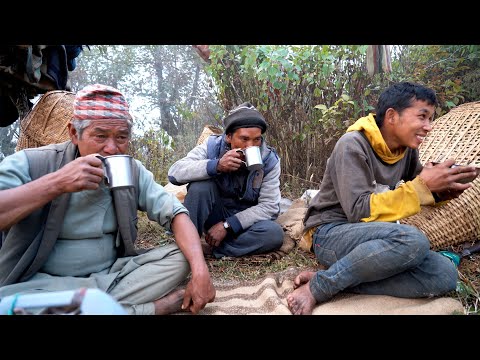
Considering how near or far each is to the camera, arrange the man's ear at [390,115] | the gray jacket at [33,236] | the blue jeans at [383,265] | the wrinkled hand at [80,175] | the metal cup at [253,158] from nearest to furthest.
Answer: the wrinkled hand at [80,175]
the gray jacket at [33,236]
the blue jeans at [383,265]
the man's ear at [390,115]
the metal cup at [253,158]

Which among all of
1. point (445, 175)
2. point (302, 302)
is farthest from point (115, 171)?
point (445, 175)

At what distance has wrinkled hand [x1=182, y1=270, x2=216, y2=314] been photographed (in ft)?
6.56

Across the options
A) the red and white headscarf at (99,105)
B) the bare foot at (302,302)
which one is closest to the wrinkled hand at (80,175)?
the red and white headscarf at (99,105)

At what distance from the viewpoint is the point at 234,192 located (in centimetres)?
316

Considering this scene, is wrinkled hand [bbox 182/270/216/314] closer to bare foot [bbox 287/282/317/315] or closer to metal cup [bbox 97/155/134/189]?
bare foot [bbox 287/282/317/315]

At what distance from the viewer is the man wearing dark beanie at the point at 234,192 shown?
2.99 metres

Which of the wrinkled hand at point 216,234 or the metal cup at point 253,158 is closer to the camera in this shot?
the metal cup at point 253,158

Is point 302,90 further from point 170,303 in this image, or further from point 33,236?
point 33,236

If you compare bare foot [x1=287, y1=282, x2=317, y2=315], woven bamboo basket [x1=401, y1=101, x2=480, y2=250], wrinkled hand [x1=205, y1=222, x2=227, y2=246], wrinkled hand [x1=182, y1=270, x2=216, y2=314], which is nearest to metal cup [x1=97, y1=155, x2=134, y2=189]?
wrinkled hand [x1=182, y1=270, x2=216, y2=314]

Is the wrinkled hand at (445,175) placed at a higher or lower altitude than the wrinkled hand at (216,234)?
higher

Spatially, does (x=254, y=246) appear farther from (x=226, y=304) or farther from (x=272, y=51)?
(x=272, y=51)

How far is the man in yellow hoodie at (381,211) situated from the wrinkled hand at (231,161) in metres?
0.66

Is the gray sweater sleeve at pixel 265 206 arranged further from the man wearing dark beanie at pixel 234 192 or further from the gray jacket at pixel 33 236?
the gray jacket at pixel 33 236
